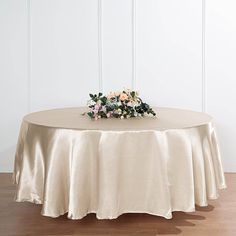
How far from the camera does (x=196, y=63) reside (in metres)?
4.32

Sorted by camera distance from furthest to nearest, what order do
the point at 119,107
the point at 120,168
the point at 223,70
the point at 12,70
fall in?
1. the point at 12,70
2. the point at 223,70
3. the point at 119,107
4. the point at 120,168

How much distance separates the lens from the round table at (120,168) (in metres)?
2.73

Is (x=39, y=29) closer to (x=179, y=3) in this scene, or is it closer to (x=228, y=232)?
(x=179, y=3)

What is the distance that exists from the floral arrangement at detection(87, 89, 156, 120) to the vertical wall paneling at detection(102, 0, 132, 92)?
1.11m

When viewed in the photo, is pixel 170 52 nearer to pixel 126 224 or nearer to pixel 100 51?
pixel 100 51

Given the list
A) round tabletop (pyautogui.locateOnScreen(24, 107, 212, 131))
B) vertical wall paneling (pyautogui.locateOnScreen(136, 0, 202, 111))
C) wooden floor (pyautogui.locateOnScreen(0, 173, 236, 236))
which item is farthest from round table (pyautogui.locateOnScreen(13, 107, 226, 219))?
vertical wall paneling (pyautogui.locateOnScreen(136, 0, 202, 111))

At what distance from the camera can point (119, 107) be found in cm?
321

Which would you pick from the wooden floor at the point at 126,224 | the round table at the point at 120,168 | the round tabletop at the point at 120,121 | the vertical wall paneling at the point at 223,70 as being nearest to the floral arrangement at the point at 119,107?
the round tabletop at the point at 120,121

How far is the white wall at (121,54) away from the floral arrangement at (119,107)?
1.13m

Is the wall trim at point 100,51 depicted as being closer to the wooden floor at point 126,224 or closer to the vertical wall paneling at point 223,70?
the vertical wall paneling at point 223,70

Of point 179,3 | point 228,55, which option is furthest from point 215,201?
point 179,3

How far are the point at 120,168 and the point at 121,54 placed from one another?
1849 millimetres

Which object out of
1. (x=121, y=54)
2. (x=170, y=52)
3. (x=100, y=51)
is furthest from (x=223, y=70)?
(x=100, y=51)

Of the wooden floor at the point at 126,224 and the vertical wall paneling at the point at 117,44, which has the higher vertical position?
the vertical wall paneling at the point at 117,44
